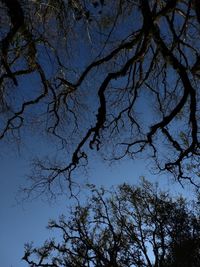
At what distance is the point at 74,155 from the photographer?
337 inches

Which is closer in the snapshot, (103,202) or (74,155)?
(74,155)

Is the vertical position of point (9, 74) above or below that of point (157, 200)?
below

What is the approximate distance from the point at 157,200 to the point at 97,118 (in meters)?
12.3

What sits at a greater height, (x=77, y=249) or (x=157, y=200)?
(x=157, y=200)

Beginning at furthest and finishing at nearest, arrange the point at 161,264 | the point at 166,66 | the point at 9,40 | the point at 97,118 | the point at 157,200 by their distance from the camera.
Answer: the point at 157,200 → the point at 161,264 → the point at 166,66 → the point at 97,118 → the point at 9,40

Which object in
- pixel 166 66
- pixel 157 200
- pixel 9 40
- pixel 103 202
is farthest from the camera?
pixel 157 200

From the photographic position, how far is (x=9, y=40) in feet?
20.9

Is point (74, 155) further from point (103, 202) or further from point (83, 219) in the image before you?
point (83, 219)

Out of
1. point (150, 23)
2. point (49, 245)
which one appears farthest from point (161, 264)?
point (150, 23)

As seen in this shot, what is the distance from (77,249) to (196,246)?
5.57 m

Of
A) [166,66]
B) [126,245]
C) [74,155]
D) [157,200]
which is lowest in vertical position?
[74,155]

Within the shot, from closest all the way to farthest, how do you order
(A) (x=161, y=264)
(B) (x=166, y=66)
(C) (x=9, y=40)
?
(C) (x=9, y=40) < (B) (x=166, y=66) < (A) (x=161, y=264)

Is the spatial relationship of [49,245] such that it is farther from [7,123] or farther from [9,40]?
[9,40]

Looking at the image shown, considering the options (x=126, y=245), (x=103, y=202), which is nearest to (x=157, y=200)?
(x=126, y=245)
